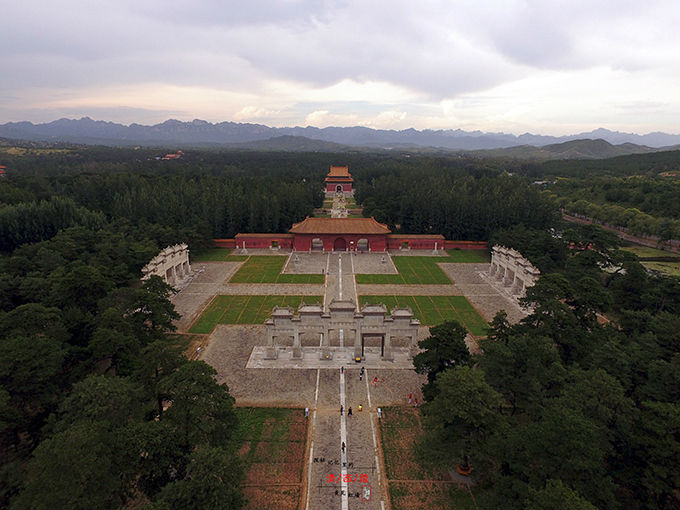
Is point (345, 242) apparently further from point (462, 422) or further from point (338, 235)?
point (462, 422)

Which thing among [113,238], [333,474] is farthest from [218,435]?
[113,238]

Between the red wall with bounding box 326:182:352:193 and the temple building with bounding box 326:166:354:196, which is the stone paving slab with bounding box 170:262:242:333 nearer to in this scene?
the temple building with bounding box 326:166:354:196

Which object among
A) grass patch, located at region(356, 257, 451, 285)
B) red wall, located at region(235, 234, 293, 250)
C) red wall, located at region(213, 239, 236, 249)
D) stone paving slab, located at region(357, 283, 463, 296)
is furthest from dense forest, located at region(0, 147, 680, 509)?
red wall, located at region(213, 239, 236, 249)

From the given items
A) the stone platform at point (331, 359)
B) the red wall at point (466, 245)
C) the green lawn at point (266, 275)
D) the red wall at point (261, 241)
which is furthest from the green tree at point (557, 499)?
the red wall at point (466, 245)

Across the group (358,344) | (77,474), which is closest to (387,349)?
(358,344)

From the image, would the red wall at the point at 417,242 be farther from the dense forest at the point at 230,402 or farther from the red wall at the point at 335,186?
the red wall at the point at 335,186

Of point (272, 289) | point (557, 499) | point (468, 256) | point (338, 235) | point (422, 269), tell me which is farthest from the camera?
point (338, 235)
